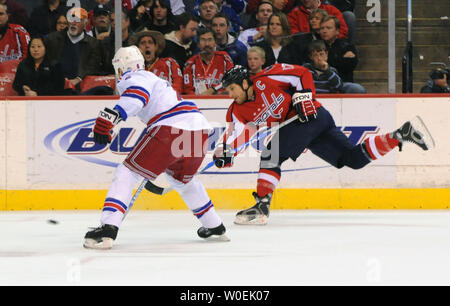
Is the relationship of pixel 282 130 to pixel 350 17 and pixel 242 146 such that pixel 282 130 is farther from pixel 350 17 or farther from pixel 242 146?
pixel 350 17

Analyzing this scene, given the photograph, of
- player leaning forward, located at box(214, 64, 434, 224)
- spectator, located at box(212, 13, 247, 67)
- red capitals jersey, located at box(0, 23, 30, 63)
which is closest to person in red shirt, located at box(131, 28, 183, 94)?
spectator, located at box(212, 13, 247, 67)

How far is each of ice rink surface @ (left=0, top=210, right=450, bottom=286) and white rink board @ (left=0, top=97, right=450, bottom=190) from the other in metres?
0.44

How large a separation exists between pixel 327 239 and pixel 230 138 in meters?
1.19

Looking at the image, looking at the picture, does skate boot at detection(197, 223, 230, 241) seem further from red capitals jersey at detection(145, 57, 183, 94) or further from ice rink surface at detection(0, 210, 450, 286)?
red capitals jersey at detection(145, 57, 183, 94)

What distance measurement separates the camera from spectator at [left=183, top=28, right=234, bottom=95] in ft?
24.2

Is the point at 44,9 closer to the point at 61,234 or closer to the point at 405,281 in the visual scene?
the point at 61,234

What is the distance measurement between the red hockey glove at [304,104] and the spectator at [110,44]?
175 centimetres

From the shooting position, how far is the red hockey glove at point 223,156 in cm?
596

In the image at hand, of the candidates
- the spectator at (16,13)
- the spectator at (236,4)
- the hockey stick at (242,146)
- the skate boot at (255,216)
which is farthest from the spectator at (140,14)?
the skate boot at (255,216)

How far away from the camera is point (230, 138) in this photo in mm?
6188

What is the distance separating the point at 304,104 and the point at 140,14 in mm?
2106

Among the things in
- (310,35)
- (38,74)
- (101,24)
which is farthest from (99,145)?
(310,35)

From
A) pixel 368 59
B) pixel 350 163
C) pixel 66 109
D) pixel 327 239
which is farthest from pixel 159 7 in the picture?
pixel 327 239

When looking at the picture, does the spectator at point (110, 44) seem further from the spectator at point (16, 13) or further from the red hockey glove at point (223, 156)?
the red hockey glove at point (223, 156)
